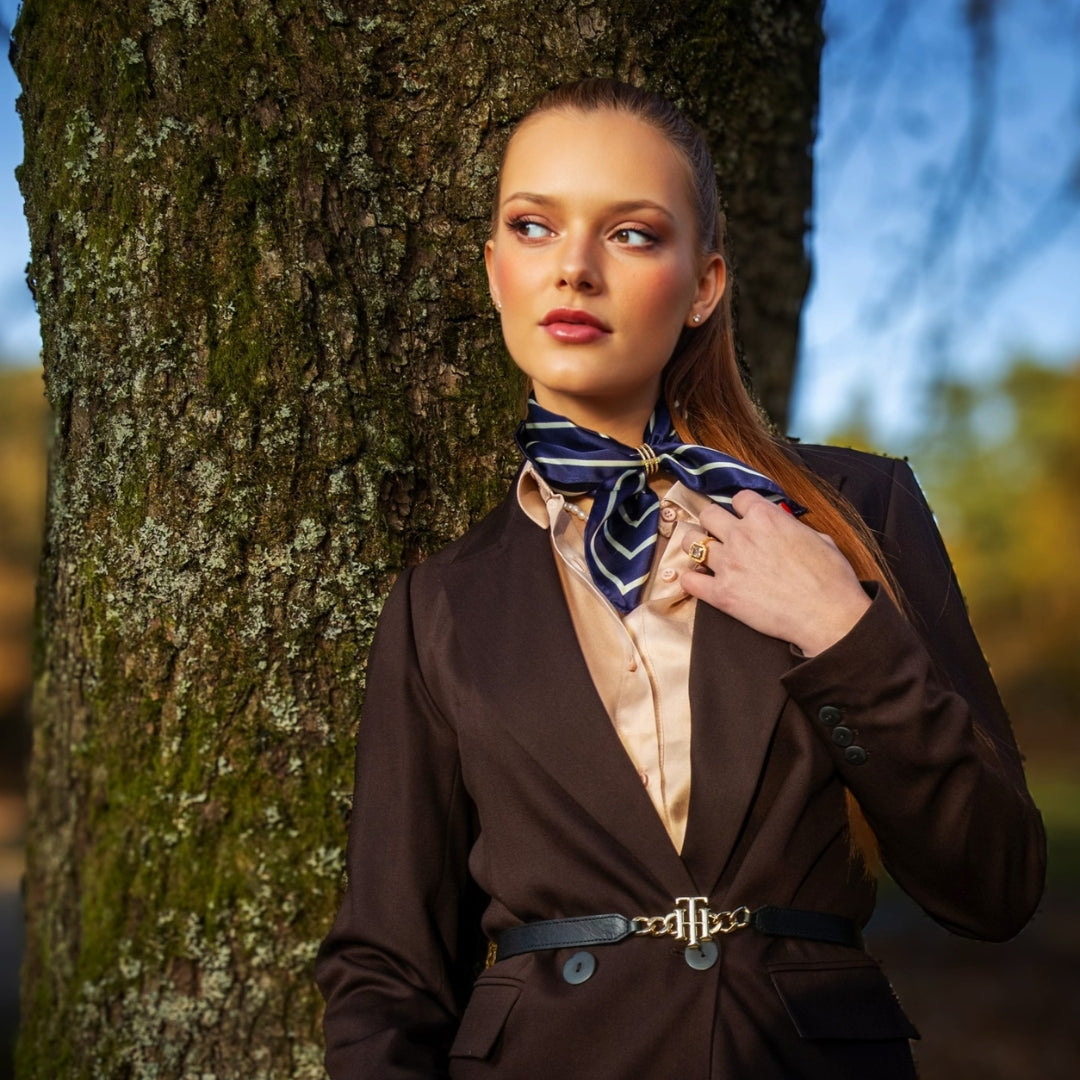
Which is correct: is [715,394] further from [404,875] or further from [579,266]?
[404,875]

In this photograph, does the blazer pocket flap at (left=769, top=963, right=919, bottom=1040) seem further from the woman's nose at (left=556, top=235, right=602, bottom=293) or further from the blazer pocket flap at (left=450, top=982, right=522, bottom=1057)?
the woman's nose at (left=556, top=235, right=602, bottom=293)

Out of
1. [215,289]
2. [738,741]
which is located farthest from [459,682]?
[215,289]

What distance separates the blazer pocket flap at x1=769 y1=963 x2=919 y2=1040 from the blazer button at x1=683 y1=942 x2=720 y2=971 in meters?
0.09

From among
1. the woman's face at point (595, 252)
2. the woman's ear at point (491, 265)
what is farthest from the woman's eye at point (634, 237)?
the woman's ear at point (491, 265)

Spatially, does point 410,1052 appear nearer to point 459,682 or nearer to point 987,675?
point 459,682

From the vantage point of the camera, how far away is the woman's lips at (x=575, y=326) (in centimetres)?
209

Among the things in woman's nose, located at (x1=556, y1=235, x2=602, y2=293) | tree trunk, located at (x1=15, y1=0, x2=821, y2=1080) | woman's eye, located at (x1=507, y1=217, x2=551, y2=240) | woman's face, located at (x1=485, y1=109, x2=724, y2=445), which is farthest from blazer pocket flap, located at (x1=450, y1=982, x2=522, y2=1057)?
woman's eye, located at (x1=507, y1=217, x2=551, y2=240)

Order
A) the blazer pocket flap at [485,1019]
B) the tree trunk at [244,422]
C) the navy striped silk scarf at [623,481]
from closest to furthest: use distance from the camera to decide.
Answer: the blazer pocket flap at [485,1019], the navy striped silk scarf at [623,481], the tree trunk at [244,422]

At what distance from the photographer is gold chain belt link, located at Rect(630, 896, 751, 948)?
6.19 feet

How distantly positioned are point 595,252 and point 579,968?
113 centimetres

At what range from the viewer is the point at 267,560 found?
8.07ft

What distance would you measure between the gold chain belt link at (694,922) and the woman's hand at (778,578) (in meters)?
0.41

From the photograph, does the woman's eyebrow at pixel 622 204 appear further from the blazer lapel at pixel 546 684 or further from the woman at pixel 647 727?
the blazer lapel at pixel 546 684

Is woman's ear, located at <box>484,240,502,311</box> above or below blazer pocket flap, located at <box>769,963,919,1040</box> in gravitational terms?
above
